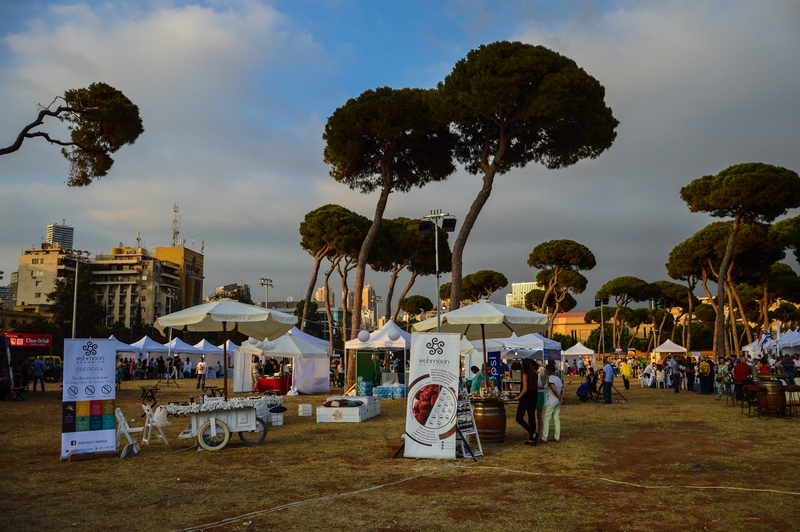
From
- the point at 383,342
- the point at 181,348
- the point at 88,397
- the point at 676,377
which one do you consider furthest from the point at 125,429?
the point at 181,348

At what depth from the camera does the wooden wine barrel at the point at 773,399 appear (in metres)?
13.1

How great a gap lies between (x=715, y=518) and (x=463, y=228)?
14.8m

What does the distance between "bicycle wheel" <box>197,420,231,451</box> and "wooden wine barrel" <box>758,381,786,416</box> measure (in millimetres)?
10829

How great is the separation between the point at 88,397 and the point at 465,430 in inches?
201

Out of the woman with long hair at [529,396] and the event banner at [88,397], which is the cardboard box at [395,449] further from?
the event banner at [88,397]

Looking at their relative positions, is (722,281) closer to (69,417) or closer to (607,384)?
(607,384)

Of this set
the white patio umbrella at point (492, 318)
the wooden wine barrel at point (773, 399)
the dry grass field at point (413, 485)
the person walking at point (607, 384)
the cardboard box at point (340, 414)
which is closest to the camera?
the dry grass field at point (413, 485)

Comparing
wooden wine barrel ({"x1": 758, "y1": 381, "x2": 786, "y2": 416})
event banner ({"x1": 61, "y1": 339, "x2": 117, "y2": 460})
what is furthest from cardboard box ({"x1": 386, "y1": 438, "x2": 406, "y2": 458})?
wooden wine barrel ({"x1": 758, "y1": 381, "x2": 786, "y2": 416})

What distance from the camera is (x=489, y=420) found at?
9.55 metres

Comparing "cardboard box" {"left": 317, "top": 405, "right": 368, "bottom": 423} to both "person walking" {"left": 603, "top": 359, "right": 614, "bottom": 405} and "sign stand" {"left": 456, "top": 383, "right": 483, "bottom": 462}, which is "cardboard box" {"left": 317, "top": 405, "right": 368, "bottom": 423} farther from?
"person walking" {"left": 603, "top": 359, "right": 614, "bottom": 405}

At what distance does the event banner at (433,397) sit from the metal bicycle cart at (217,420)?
8.74 feet

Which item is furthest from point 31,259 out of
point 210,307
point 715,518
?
point 715,518

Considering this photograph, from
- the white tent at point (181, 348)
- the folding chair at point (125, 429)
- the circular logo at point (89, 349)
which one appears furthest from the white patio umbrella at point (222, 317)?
the white tent at point (181, 348)

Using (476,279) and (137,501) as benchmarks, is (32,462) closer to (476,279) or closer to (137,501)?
(137,501)
